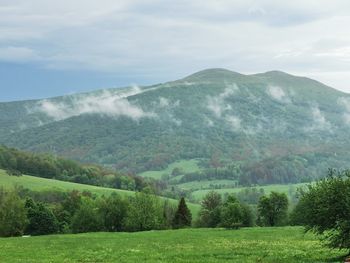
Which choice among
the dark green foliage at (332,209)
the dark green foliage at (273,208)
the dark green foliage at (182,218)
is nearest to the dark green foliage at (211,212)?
the dark green foliage at (182,218)

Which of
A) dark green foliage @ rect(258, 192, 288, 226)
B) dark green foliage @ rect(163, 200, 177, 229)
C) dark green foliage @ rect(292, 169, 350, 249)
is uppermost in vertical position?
dark green foliage @ rect(292, 169, 350, 249)

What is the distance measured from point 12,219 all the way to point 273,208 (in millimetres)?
55567

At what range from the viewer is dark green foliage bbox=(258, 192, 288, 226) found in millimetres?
115812

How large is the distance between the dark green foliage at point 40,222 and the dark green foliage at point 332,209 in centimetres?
8220

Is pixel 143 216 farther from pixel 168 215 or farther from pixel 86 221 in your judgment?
pixel 168 215

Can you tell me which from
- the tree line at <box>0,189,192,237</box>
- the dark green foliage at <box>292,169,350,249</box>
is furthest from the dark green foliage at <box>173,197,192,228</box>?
the dark green foliage at <box>292,169,350,249</box>

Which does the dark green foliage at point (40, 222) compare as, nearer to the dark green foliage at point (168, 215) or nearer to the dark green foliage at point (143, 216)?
the dark green foliage at point (143, 216)

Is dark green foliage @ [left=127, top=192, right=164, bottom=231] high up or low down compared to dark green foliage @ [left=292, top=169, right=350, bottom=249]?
down

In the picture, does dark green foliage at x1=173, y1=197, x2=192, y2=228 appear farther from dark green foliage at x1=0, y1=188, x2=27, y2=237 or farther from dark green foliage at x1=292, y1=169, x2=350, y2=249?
dark green foliage at x1=292, y1=169, x2=350, y2=249

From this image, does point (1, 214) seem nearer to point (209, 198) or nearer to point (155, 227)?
point (155, 227)

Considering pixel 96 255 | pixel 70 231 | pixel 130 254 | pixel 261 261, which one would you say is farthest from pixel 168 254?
pixel 70 231

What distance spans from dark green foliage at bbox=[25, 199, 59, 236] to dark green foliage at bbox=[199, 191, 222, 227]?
118ft

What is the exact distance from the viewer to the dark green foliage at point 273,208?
115812 millimetres

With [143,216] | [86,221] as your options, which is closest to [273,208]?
[143,216]
